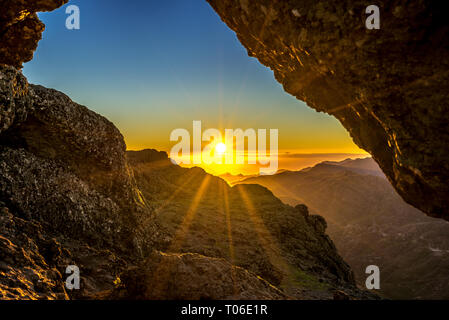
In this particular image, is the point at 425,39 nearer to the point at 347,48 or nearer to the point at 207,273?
the point at 347,48

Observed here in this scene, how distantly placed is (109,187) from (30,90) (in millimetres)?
7287

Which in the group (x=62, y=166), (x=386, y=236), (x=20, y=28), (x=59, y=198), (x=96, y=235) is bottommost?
(x=386, y=236)

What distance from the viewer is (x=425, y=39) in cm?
936

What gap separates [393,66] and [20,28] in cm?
1994

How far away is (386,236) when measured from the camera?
125938 mm

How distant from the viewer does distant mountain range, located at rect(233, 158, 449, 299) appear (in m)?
87.7

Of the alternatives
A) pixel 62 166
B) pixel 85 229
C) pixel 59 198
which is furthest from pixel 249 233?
pixel 62 166

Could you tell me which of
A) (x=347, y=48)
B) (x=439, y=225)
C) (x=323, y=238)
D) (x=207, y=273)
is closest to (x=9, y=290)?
(x=207, y=273)

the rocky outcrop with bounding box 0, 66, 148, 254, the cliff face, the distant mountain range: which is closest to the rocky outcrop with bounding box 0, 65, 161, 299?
the rocky outcrop with bounding box 0, 66, 148, 254

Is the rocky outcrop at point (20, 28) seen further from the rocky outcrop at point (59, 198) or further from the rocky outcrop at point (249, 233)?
the rocky outcrop at point (249, 233)

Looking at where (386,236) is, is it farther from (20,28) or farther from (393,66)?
(20,28)

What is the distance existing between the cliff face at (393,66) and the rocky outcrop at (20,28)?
1095cm

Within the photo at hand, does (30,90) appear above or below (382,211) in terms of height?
above
